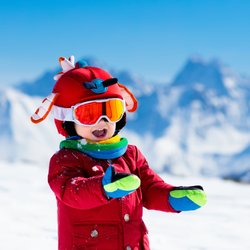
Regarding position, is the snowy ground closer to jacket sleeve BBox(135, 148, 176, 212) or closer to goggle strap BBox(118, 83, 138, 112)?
jacket sleeve BBox(135, 148, 176, 212)

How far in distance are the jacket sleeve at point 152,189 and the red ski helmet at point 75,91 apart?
1.27 ft

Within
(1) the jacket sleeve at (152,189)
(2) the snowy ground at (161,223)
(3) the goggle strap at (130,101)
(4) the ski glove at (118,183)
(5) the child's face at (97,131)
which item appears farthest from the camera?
(2) the snowy ground at (161,223)

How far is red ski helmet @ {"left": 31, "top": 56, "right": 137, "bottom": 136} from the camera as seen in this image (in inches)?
105

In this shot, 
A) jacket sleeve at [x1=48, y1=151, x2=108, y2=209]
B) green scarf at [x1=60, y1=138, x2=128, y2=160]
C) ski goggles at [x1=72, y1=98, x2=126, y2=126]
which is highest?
ski goggles at [x1=72, y1=98, x2=126, y2=126]

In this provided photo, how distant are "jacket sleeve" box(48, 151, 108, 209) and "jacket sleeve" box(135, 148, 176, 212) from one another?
429 mm

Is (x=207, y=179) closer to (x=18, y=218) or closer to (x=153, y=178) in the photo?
(x=18, y=218)

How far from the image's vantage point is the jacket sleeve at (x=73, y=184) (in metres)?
2.35

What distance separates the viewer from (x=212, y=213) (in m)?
6.53

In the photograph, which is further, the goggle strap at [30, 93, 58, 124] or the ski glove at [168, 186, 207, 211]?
the goggle strap at [30, 93, 58, 124]

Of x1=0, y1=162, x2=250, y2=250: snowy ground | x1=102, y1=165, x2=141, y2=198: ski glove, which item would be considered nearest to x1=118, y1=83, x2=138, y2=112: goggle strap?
x1=102, y1=165, x2=141, y2=198: ski glove

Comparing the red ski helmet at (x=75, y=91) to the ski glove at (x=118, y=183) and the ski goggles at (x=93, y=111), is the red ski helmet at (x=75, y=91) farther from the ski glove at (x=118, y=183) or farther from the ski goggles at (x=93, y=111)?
the ski glove at (x=118, y=183)

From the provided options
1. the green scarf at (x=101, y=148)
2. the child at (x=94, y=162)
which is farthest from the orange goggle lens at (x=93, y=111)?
the green scarf at (x=101, y=148)

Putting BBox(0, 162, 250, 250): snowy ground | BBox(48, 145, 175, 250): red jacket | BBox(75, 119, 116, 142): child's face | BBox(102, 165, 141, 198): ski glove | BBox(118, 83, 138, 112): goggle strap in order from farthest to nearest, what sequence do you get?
BBox(0, 162, 250, 250): snowy ground, BBox(118, 83, 138, 112): goggle strap, BBox(75, 119, 116, 142): child's face, BBox(48, 145, 175, 250): red jacket, BBox(102, 165, 141, 198): ski glove

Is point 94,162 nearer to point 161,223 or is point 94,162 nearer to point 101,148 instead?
point 101,148
